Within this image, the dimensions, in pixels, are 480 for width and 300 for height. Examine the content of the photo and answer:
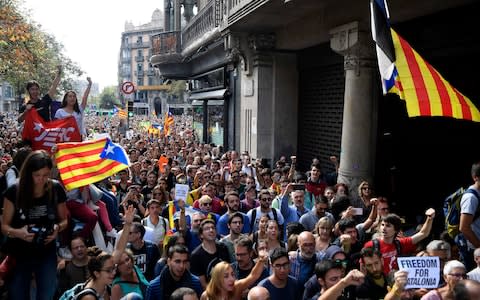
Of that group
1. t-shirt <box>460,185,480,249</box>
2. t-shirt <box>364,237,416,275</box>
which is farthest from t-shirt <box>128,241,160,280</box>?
t-shirt <box>460,185,480,249</box>

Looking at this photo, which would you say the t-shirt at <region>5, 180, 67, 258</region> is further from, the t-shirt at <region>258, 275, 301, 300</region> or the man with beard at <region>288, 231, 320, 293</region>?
the man with beard at <region>288, 231, 320, 293</region>

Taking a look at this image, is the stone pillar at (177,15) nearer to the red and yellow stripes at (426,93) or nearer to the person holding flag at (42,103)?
the person holding flag at (42,103)

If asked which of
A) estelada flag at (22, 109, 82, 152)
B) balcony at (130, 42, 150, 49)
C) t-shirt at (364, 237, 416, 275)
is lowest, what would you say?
t-shirt at (364, 237, 416, 275)

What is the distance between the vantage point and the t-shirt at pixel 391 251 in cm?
525

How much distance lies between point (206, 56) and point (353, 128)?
39.3 ft

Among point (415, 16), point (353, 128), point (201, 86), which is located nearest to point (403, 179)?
point (353, 128)

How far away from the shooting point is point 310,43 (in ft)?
40.4

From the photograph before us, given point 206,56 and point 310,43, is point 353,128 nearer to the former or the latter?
point 310,43

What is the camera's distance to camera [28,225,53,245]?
4188 mm

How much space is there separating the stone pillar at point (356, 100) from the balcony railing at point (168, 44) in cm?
1466

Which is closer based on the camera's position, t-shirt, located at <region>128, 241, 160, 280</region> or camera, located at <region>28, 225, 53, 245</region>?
camera, located at <region>28, 225, 53, 245</region>

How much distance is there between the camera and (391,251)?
5406 millimetres

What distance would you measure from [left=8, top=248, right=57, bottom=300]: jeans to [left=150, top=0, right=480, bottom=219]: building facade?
611cm


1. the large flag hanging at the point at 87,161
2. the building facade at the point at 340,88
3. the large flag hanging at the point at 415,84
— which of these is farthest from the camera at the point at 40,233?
the building facade at the point at 340,88
